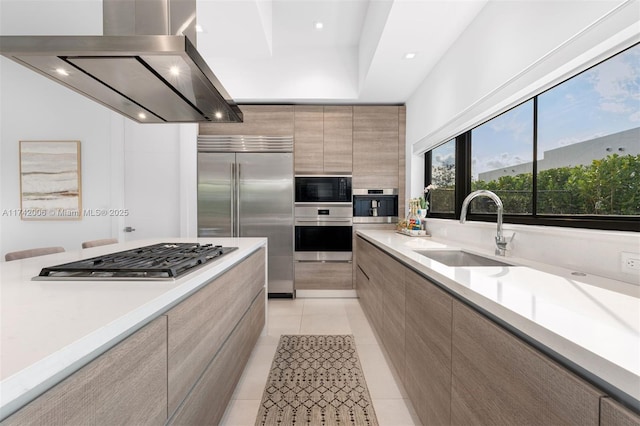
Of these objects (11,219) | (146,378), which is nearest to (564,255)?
(146,378)

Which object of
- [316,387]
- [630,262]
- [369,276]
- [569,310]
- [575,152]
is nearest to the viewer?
[569,310]

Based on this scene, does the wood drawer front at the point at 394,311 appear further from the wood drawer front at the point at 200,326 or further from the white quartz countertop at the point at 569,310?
the wood drawer front at the point at 200,326

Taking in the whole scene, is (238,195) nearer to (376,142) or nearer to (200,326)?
(376,142)

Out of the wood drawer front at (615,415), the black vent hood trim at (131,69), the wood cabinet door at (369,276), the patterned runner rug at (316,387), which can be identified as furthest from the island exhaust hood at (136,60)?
the patterned runner rug at (316,387)

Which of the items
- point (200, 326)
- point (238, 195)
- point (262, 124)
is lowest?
point (200, 326)

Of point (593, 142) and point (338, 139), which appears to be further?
point (338, 139)

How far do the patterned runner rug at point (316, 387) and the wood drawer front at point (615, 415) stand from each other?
1.33 meters

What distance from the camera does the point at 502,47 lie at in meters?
1.79

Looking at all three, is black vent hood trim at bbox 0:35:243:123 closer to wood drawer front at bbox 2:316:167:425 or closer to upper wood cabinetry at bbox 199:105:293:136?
wood drawer front at bbox 2:316:167:425

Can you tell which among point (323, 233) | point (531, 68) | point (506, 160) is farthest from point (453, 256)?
point (323, 233)

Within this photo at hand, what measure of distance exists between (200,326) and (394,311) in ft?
4.06

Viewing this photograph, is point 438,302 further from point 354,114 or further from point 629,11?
point 354,114

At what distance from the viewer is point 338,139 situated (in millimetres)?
3826

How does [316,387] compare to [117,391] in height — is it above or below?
below
